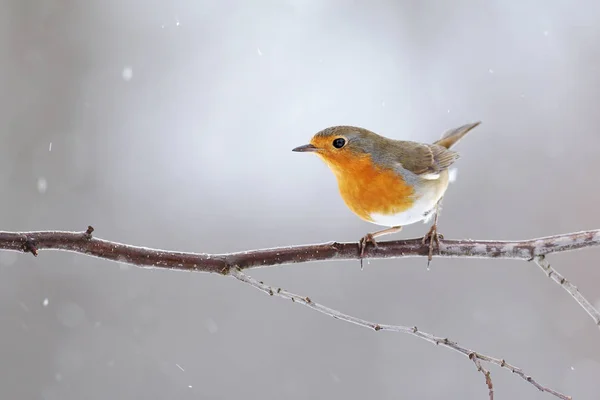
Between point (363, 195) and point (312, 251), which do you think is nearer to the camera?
point (312, 251)

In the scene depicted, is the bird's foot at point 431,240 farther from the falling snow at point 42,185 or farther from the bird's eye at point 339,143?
the falling snow at point 42,185

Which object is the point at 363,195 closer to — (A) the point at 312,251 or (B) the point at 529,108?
(A) the point at 312,251

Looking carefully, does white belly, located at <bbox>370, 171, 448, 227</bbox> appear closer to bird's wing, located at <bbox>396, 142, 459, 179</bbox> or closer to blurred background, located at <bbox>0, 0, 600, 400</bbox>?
bird's wing, located at <bbox>396, 142, 459, 179</bbox>

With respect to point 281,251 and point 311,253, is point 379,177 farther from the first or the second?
point 281,251

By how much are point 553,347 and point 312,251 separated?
23.3 feet

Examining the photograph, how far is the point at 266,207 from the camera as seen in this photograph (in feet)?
32.1

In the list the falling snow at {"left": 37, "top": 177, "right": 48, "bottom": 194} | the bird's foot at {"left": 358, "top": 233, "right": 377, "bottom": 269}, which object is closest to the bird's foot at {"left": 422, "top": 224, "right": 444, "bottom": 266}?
the bird's foot at {"left": 358, "top": 233, "right": 377, "bottom": 269}

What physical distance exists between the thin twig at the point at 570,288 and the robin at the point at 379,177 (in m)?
0.77

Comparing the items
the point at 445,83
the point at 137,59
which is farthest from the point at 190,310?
the point at 445,83

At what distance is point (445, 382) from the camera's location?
29.3ft

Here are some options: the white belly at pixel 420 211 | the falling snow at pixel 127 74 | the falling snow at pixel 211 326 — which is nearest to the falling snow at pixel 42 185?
the falling snow at pixel 127 74

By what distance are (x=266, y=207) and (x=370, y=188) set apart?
6290 millimetres

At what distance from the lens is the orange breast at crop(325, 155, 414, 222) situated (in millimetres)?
3525

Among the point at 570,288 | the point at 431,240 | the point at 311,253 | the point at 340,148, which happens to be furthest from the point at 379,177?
the point at 570,288
